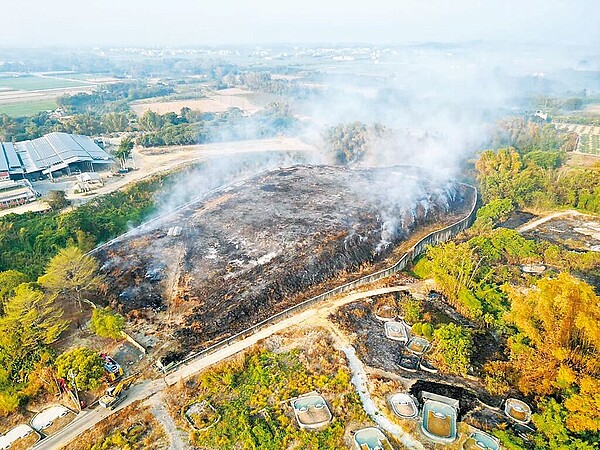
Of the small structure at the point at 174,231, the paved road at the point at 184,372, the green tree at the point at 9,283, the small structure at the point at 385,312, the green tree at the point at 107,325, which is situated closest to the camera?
the paved road at the point at 184,372

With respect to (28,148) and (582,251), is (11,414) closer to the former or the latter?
(582,251)

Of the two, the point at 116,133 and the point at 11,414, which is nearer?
the point at 11,414

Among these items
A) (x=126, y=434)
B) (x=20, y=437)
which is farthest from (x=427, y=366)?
(x=20, y=437)

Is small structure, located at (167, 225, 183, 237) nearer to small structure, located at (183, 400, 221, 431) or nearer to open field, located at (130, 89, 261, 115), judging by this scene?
small structure, located at (183, 400, 221, 431)

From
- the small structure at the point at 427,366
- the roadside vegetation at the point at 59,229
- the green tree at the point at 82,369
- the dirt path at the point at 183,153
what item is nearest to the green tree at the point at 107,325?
the green tree at the point at 82,369

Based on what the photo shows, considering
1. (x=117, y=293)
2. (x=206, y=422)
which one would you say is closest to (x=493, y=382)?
(x=206, y=422)

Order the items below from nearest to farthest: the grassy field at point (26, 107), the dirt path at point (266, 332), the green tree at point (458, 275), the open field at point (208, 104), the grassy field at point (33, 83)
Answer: the dirt path at point (266, 332) < the green tree at point (458, 275) < the grassy field at point (26, 107) < the open field at point (208, 104) < the grassy field at point (33, 83)

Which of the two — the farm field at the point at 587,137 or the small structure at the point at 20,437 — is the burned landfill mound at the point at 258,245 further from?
the farm field at the point at 587,137
